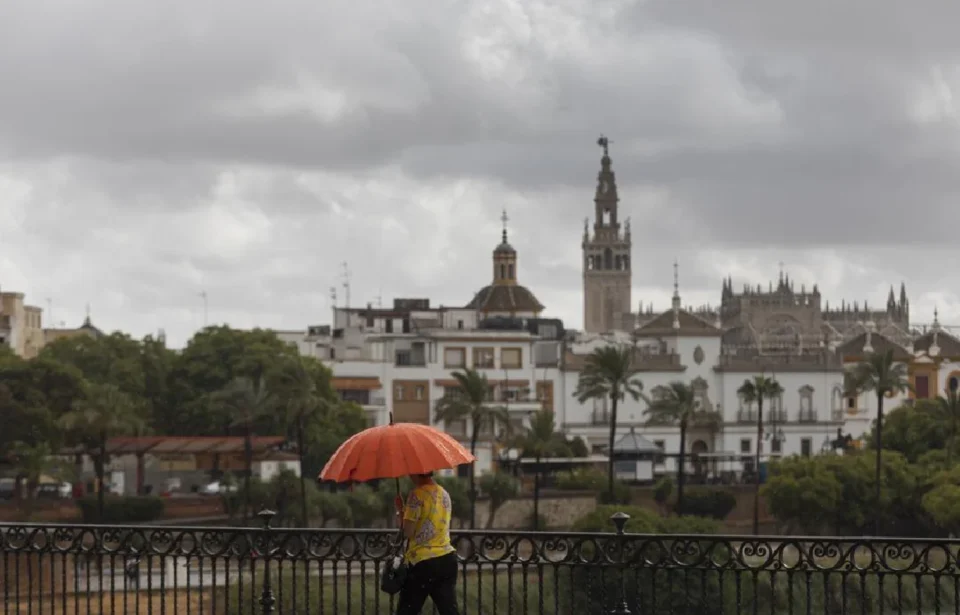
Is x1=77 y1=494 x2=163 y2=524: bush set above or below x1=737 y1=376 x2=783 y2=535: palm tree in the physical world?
below

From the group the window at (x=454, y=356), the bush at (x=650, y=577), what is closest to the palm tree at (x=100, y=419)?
the bush at (x=650, y=577)

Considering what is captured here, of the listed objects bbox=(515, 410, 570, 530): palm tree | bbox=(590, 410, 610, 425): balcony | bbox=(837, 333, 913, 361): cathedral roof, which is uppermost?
bbox=(837, 333, 913, 361): cathedral roof

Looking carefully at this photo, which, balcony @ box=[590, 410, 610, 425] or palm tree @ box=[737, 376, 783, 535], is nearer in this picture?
palm tree @ box=[737, 376, 783, 535]

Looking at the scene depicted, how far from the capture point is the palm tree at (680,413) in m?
81.9

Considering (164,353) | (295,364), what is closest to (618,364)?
(295,364)

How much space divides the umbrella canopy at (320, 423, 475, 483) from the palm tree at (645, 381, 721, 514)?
63.4 metres

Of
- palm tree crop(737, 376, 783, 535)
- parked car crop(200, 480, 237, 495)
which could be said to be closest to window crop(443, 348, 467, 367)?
palm tree crop(737, 376, 783, 535)

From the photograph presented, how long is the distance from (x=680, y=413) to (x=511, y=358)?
1721cm

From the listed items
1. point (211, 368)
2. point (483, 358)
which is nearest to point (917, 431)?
point (483, 358)

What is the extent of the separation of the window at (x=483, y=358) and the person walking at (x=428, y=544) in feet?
275

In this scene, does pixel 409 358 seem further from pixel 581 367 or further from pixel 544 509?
pixel 544 509

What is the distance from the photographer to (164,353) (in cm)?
9962

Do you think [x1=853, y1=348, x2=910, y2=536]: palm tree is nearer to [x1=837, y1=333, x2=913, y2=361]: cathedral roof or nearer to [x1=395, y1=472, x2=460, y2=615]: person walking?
[x1=837, y1=333, x2=913, y2=361]: cathedral roof

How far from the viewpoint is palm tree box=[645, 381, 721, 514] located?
81875 millimetres
